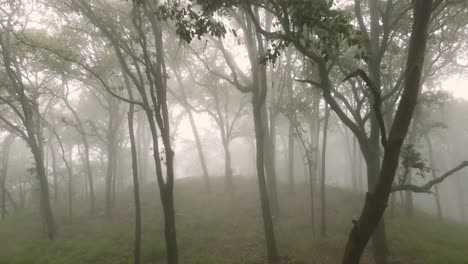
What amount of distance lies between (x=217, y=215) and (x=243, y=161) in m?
51.7

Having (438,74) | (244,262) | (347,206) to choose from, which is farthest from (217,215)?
(438,74)

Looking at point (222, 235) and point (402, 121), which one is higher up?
point (402, 121)

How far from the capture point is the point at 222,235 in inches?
642

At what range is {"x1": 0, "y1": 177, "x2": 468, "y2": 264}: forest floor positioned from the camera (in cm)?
1355

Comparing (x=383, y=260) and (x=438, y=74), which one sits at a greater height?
(x=438, y=74)

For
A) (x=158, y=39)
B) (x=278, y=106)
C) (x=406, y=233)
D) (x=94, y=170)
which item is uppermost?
(x=158, y=39)

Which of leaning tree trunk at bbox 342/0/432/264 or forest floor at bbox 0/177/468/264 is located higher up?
leaning tree trunk at bbox 342/0/432/264

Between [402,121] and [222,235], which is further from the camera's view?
[222,235]

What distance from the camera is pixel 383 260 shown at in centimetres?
1098

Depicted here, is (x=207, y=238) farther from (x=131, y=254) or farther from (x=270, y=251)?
(x=270, y=251)

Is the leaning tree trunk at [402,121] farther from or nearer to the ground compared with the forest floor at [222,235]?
farther from the ground

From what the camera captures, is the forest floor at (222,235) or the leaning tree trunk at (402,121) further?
the forest floor at (222,235)

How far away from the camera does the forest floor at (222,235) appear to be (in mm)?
13555

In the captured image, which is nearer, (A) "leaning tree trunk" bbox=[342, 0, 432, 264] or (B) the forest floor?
(A) "leaning tree trunk" bbox=[342, 0, 432, 264]
